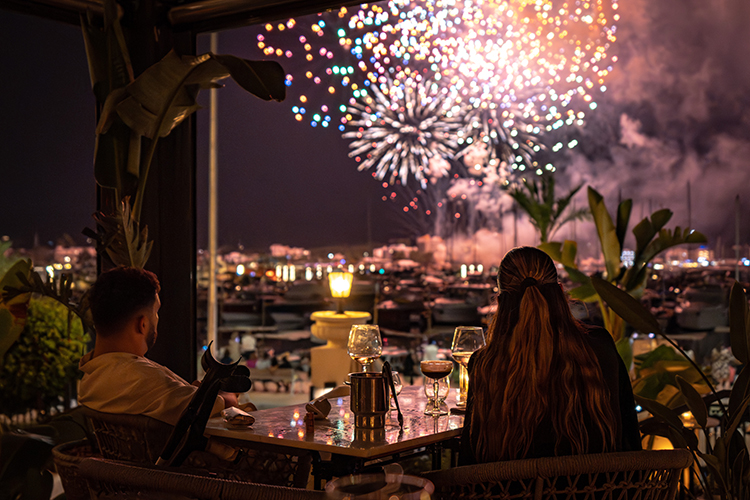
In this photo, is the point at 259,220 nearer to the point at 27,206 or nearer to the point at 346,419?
the point at 27,206

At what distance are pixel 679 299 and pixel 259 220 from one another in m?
3.70

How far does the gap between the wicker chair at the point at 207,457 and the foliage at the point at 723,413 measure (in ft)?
4.11

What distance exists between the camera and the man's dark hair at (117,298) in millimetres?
2207

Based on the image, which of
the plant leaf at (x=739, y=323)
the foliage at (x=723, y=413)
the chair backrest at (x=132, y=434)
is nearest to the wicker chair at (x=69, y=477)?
the chair backrest at (x=132, y=434)

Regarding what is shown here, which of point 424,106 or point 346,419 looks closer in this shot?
point 346,419

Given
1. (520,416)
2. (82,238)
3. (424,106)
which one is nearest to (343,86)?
(424,106)

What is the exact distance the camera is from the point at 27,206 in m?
4.33

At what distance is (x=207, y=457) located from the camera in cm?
203

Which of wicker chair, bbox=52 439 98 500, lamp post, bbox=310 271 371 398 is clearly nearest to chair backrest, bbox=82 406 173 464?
wicker chair, bbox=52 439 98 500

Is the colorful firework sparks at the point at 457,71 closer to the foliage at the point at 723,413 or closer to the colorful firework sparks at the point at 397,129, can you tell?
the colorful firework sparks at the point at 397,129

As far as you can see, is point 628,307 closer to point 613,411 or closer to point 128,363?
point 613,411

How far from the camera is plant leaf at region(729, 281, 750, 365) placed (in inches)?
94.8

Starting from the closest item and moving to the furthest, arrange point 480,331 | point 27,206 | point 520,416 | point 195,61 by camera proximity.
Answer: point 520,416
point 480,331
point 195,61
point 27,206

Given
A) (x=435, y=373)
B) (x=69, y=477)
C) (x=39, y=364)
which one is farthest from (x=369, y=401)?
(x=39, y=364)
